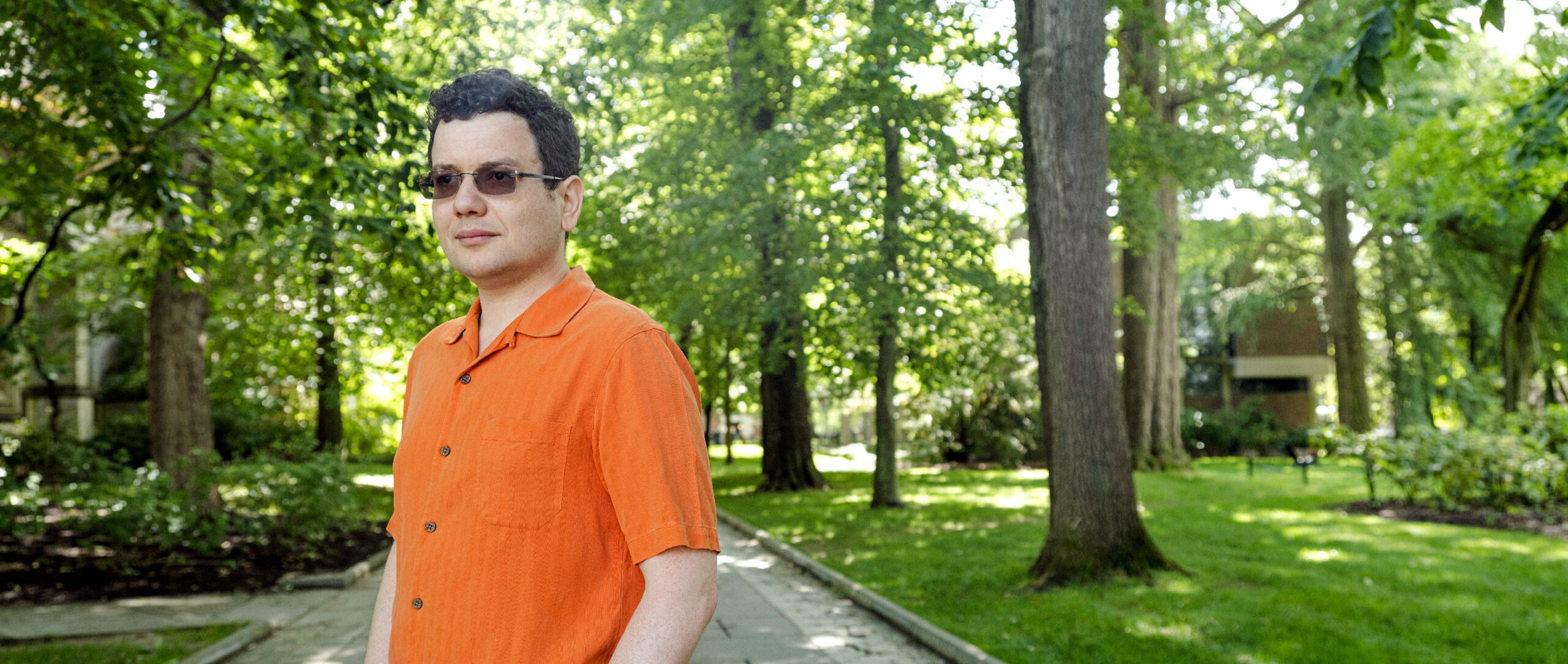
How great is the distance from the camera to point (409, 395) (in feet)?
7.68

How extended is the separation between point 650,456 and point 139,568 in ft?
38.5

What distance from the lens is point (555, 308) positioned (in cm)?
197

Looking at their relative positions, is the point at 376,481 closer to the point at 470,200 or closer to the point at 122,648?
the point at 122,648

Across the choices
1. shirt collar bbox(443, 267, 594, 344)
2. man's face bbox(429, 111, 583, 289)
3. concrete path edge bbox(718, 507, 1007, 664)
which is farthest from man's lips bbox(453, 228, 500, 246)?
concrete path edge bbox(718, 507, 1007, 664)

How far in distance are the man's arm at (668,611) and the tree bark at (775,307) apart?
14712 millimetres

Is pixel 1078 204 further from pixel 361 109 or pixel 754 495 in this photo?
pixel 754 495

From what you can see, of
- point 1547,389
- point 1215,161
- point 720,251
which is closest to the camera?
point 1215,161

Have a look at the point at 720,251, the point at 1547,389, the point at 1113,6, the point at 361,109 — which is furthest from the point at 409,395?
the point at 1547,389

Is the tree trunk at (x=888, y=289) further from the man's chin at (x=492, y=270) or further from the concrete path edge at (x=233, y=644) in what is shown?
the man's chin at (x=492, y=270)

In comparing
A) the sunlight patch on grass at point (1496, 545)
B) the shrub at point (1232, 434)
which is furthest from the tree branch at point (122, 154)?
the shrub at point (1232, 434)

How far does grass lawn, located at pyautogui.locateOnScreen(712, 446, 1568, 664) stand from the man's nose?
5972 mm

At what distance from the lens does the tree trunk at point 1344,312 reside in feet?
104

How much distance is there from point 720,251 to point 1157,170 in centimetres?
666

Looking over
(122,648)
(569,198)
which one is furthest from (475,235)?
(122,648)
